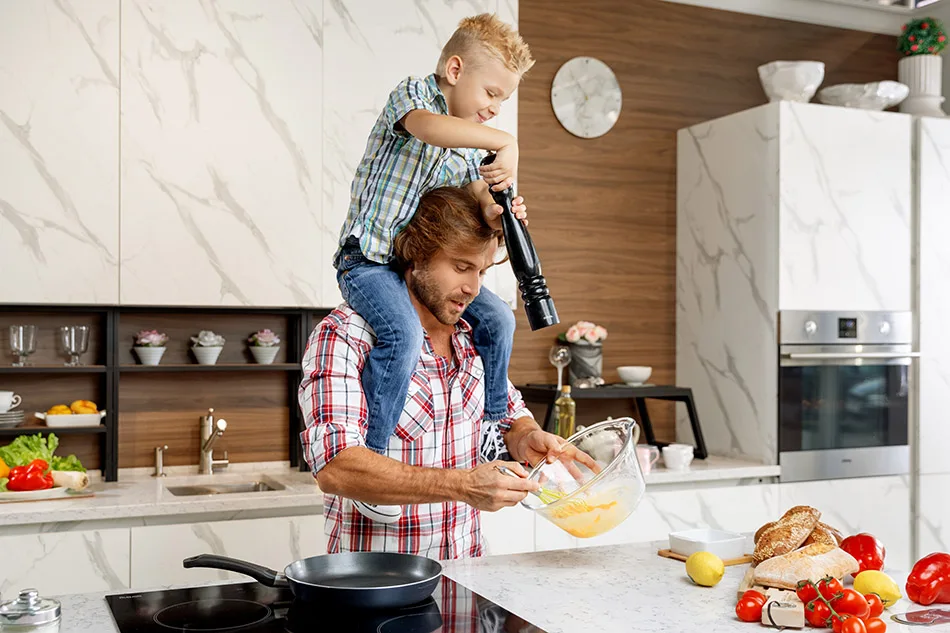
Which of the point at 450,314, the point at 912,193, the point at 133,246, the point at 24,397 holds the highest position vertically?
the point at 912,193

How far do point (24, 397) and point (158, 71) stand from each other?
119 centimetres

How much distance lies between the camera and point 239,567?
1569mm

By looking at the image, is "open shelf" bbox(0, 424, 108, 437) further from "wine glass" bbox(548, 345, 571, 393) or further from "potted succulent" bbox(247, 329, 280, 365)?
"wine glass" bbox(548, 345, 571, 393)

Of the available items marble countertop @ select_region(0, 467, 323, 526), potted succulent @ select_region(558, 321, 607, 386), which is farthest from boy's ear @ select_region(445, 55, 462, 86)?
potted succulent @ select_region(558, 321, 607, 386)

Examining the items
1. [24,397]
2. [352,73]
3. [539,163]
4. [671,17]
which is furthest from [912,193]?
[24,397]

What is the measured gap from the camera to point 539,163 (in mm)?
4117

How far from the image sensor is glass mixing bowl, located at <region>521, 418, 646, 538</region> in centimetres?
174

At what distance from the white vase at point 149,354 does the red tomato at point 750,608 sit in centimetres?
242

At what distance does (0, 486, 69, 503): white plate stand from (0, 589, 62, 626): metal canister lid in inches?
66.0

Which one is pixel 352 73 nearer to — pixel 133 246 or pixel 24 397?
pixel 133 246

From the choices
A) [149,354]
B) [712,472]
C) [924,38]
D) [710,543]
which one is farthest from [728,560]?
[924,38]

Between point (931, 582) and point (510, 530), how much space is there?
189 centimetres

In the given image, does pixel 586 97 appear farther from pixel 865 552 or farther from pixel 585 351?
pixel 865 552

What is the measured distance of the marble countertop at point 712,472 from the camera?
11.7 feet
